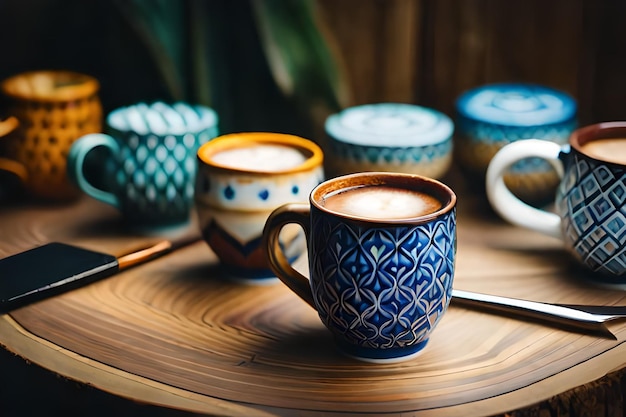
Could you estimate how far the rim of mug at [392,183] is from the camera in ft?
2.22

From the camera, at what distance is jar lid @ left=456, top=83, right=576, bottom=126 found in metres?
1.00

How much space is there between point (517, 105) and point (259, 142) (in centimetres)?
30

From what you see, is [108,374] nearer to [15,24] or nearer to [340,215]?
[340,215]

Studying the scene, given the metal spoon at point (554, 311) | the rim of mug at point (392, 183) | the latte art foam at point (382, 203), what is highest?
the rim of mug at point (392, 183)

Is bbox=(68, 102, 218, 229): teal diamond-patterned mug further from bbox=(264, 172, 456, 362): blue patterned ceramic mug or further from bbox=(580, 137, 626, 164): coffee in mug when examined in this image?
bbox=(580, 137, 626, 164): coffee in mug

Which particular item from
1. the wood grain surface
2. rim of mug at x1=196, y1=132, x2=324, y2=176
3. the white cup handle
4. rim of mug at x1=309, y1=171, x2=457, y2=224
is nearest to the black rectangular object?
the wood grain surface

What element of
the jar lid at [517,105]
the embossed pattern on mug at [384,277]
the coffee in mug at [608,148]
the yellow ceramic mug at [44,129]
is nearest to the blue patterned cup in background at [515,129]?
the jar lid at [517,105]

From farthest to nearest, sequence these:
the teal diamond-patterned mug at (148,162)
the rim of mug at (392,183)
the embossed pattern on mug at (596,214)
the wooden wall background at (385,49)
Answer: the wooden wall background at (385,49) < the teal diamond-patterned mug at (148,162) < the embossed pattern on mug at (596,214) < the rim of mug at (392,183)

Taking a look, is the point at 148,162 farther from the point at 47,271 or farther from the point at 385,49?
the point at 385,49

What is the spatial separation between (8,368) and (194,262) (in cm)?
23

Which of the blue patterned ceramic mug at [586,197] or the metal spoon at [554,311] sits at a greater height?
the blue patterned ceramic mug at [586,197]

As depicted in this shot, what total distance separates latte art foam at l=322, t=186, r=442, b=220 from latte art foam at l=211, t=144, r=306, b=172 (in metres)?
0.12

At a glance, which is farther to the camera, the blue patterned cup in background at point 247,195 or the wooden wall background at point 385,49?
the wooden wall background at point 385,49

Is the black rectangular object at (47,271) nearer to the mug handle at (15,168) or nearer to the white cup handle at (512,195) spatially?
the mug handle at (15,168)
